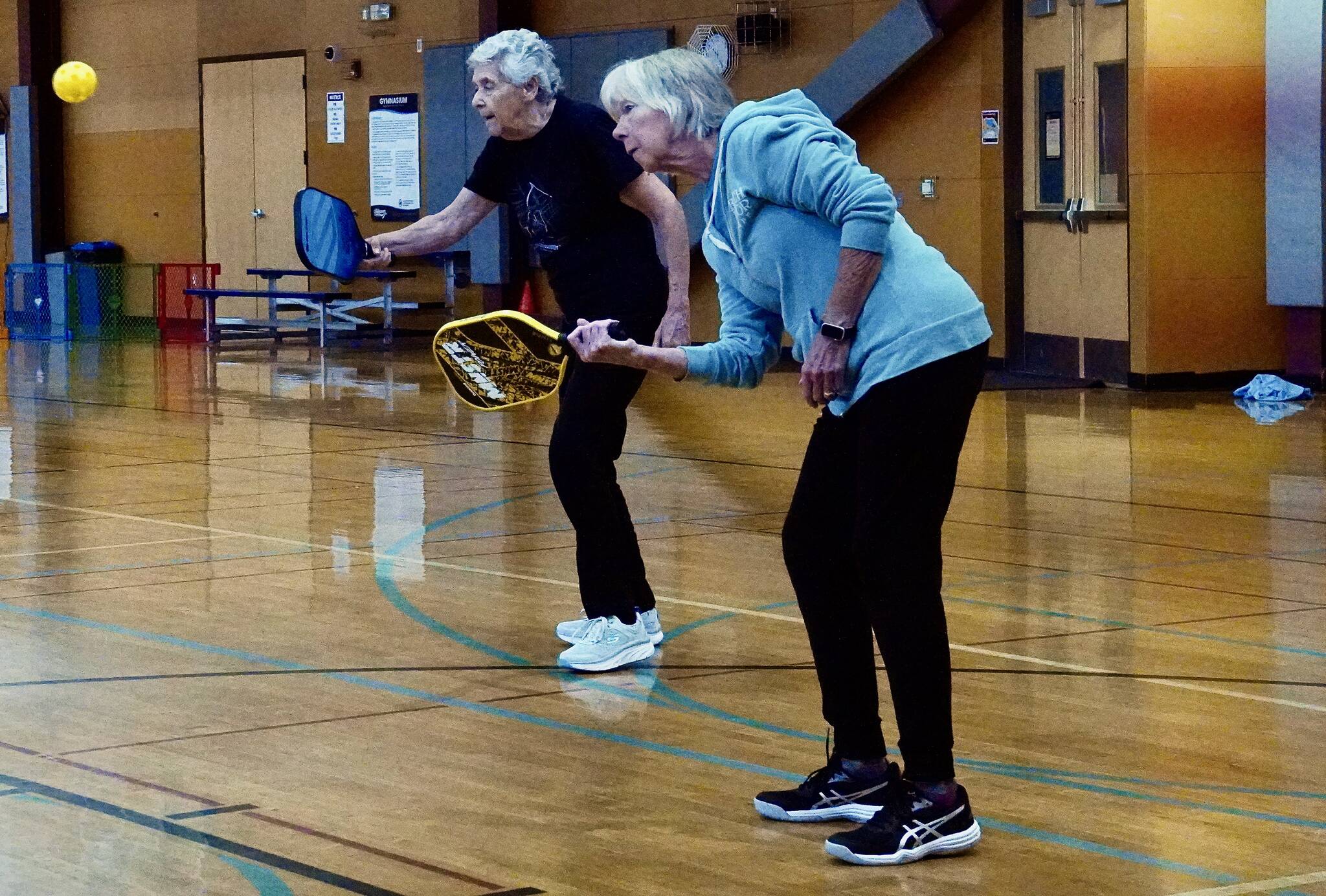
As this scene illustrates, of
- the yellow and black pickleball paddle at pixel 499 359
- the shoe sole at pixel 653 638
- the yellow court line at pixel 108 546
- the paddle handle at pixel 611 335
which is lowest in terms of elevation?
the shoe sole at pixel 653 638

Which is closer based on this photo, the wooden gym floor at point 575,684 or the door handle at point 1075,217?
the wooden gym floor at point 575,684

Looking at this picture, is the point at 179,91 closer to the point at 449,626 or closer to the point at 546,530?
the point at 546,530

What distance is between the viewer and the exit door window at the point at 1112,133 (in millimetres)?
13188

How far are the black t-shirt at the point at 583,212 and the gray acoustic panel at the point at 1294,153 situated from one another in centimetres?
881

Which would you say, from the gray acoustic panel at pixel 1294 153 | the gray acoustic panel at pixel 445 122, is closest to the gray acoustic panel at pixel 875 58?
the gray acoustic panel at pixel 1294 153

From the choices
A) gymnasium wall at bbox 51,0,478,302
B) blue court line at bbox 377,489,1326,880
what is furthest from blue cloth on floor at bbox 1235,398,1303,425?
gymnasium wall at bbox 51,0,478,302

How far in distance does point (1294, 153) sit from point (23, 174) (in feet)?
50.6

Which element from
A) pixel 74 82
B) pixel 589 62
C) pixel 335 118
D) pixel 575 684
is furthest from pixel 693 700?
pixel 74 82

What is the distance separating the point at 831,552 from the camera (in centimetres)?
345

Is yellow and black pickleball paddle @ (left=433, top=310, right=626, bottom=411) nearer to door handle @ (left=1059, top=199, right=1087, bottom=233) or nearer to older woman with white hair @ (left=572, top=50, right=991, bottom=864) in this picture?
older woman with white hair @ (left=572, top=50, right=991, bottom=864)

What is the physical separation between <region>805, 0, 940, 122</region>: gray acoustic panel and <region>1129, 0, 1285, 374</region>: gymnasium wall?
1.99 metres

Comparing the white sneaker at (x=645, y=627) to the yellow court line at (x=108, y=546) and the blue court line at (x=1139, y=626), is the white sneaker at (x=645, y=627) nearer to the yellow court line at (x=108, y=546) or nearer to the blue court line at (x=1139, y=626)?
the blue court line at (x=1139, y=626)

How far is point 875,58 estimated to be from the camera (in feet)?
48.2

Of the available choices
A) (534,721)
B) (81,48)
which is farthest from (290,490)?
(81,48)
